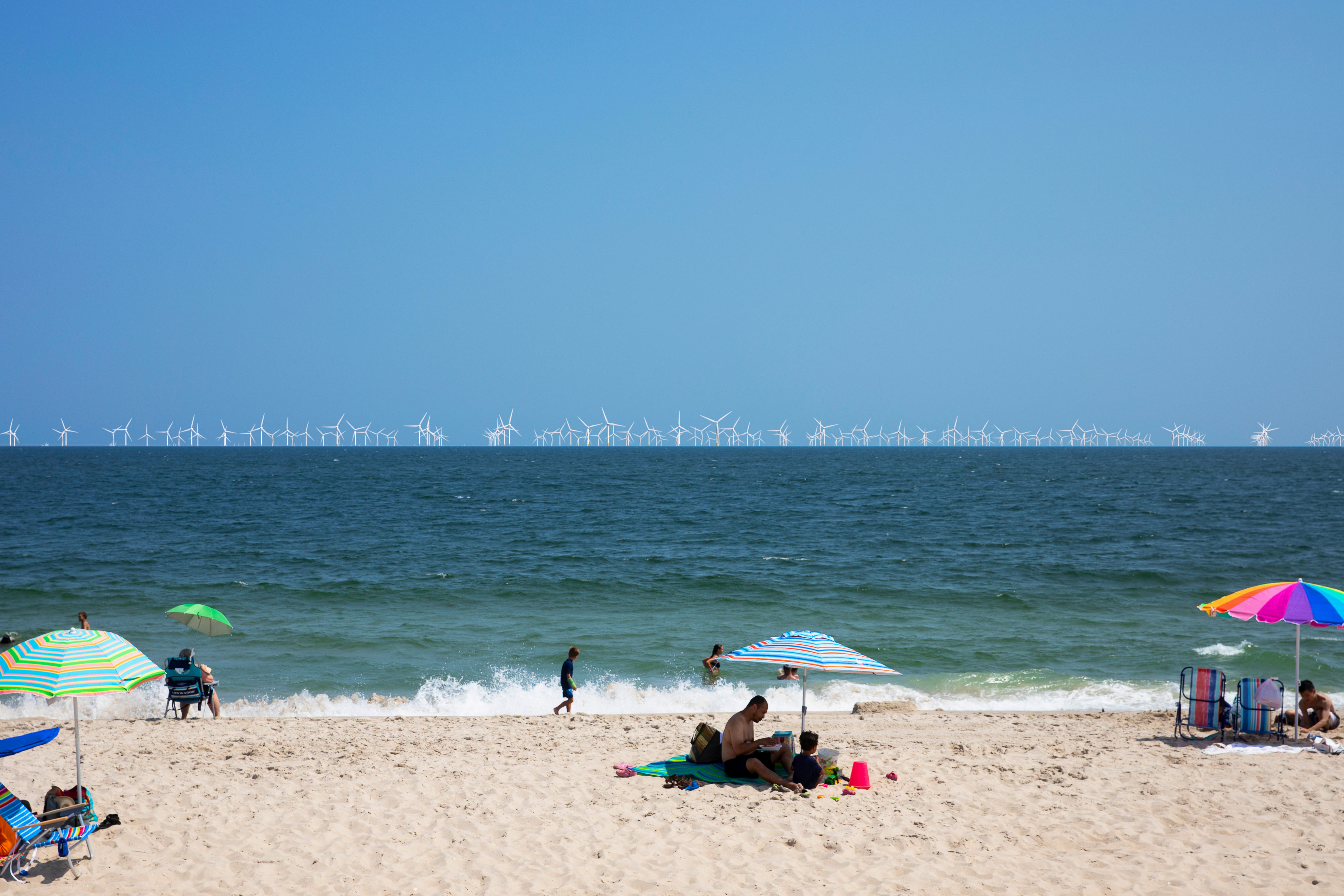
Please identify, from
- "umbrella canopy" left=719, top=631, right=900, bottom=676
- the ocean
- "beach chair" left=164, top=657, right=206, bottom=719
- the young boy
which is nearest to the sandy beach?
"umbrella canopy" left=719, top=631, right=900, bottom=676

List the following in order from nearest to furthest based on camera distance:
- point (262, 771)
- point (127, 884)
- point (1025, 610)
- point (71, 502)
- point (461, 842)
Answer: point (127, 884) < point (461, 842) < point (262, 771) < point (1025, 610) < point (71, 502)

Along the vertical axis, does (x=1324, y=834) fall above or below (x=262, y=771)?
above

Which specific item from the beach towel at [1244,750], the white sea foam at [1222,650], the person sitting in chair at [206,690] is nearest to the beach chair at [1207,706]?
the beach towel at [1244,750]

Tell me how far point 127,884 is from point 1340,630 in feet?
91.6

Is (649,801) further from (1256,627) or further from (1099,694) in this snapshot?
(1256,627)

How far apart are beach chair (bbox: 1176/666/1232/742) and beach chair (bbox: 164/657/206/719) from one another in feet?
51.7

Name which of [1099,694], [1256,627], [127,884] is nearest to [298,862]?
[127,884]

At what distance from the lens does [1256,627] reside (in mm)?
22984

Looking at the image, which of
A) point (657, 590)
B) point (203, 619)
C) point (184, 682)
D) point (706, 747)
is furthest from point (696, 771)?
point (657, 590)

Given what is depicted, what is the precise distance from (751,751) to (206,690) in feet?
34.1

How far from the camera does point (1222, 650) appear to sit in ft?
66.8

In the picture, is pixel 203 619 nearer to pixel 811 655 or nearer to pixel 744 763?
pixel 744 763

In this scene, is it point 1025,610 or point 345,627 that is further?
point 1025,610

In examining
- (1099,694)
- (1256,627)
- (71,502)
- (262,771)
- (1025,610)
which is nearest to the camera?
(262,771)
